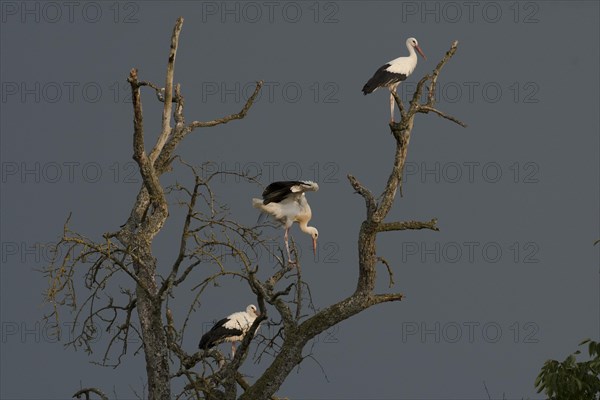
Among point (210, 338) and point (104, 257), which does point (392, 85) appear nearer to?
point (210, 338)

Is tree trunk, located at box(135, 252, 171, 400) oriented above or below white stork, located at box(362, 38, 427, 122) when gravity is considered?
below

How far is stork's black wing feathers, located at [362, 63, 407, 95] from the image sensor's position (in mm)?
17703

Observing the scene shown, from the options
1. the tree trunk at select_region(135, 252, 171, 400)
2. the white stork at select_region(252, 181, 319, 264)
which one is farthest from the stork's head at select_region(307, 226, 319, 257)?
the tree trunk at select_region(135, 252, 171, 400)

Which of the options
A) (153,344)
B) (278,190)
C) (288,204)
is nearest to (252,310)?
(288,204)

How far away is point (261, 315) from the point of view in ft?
39.8

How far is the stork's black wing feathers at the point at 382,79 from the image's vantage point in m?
17.7

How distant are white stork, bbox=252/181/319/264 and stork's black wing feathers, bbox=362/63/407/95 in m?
2.66

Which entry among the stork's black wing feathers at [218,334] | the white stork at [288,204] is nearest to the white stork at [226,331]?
the stork's black wing feathers at [218,334]

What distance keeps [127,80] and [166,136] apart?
1854 millimetres

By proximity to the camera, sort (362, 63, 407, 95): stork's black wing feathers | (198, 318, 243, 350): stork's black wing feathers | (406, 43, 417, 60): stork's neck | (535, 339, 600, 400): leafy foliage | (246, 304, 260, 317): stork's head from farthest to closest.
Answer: (406, 43, 417, 60): stork's neck < (362, 63, 407, 95): stork's black wing feathers < (246, 304, 260, 317): stork's head < (198, 318, 243, 350): stork's black wing feathers < (535, 339, 600, 400): leafy foliage

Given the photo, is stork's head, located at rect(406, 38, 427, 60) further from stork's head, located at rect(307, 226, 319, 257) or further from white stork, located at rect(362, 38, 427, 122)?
stork's head, located at rect(307, 226, 319, 257)

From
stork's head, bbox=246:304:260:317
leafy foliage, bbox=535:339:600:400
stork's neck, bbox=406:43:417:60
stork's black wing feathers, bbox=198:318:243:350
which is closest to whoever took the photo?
leafy foliage, bbox=535:339:600:400

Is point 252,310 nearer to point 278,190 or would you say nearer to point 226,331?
point 226,331

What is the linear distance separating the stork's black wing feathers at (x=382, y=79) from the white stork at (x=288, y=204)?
2659 mm
